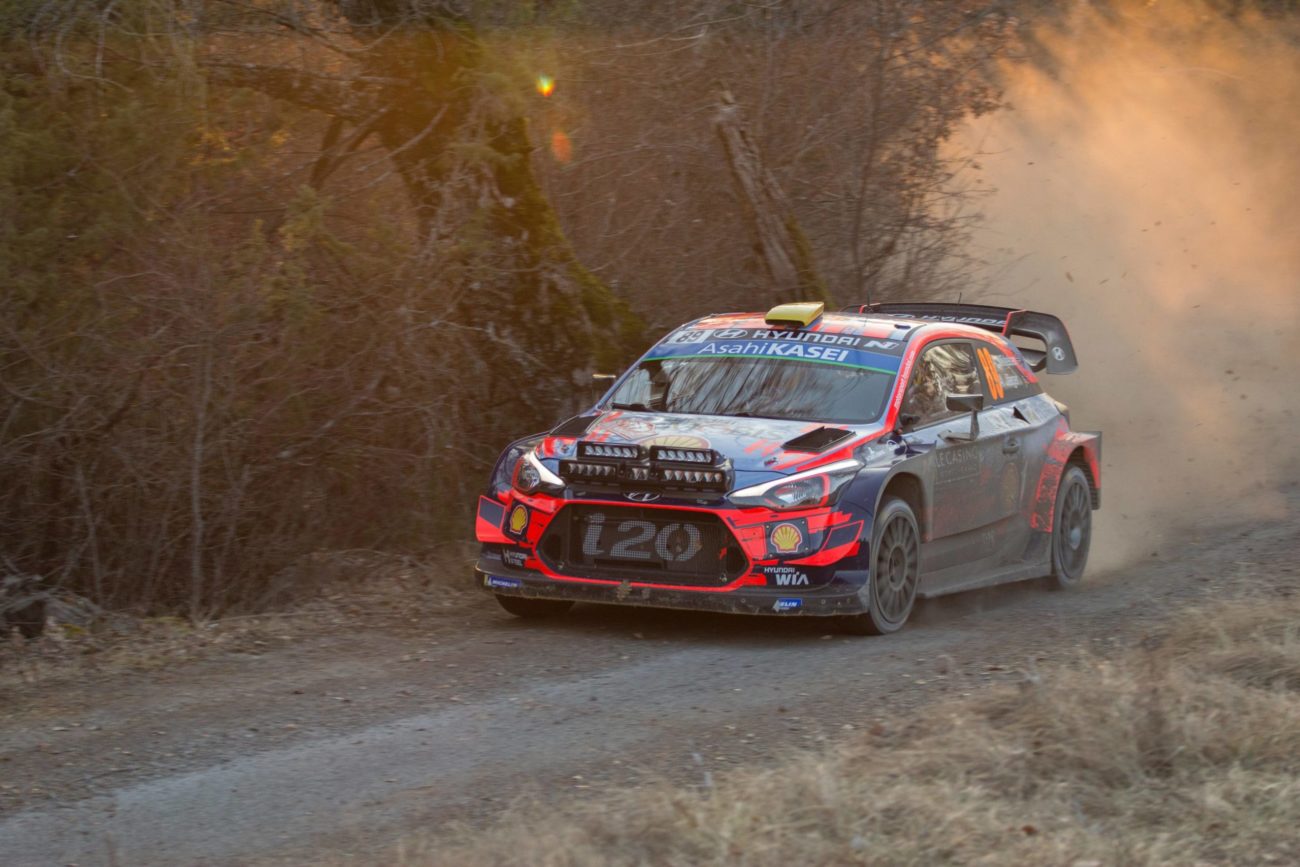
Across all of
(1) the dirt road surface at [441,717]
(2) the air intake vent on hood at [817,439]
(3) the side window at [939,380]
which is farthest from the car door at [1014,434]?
(2) the air intake vent on hood at [817,439]

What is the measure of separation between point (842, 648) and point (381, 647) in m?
2.36

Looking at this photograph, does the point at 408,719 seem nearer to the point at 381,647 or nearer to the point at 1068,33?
the point at 381,647

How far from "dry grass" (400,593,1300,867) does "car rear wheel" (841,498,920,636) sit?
188cm

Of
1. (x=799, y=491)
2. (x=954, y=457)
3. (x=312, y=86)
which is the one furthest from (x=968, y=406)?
(x=312, y=86)

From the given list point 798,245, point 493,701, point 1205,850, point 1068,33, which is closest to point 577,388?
point 798,245

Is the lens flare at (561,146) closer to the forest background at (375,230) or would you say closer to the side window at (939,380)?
the forest background at (375,230)

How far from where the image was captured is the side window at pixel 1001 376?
10.5m

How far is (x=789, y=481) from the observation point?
27.5ft

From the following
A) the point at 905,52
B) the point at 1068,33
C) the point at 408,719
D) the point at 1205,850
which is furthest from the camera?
the point at 1068,33

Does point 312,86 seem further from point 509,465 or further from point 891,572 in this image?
point 891,572

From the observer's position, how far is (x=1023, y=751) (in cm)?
582

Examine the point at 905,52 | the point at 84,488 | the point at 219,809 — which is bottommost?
the point at 219,809

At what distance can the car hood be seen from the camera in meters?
8.50

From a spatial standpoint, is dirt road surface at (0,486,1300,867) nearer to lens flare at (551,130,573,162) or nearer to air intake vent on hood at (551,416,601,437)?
air intake vent on hood at (551,416,601,437)
